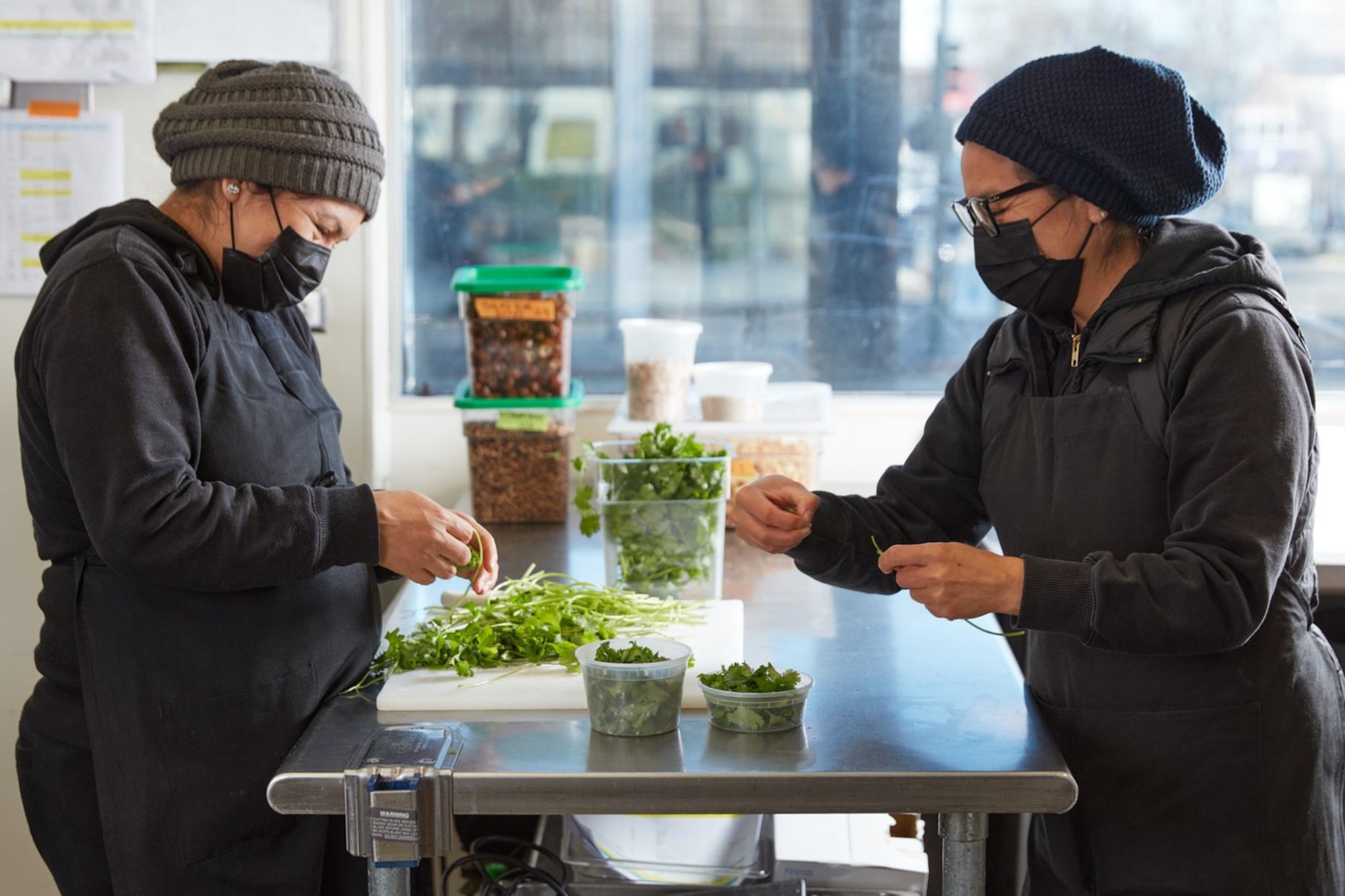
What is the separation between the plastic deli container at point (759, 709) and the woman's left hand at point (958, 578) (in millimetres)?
183

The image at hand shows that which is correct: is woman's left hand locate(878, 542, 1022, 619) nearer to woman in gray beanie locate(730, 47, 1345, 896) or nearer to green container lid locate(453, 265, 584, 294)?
woman in gray beanie locate(730, 47, 1345, 896)

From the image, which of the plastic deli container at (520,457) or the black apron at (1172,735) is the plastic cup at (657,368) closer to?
the plastic deli container at (520,457)

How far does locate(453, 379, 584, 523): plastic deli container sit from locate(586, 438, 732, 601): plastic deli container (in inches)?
23.4

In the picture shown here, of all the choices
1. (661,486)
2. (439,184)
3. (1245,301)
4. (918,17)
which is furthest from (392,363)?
(1245,301)

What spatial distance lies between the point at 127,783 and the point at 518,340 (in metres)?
1.27

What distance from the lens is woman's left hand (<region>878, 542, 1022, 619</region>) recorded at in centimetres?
158

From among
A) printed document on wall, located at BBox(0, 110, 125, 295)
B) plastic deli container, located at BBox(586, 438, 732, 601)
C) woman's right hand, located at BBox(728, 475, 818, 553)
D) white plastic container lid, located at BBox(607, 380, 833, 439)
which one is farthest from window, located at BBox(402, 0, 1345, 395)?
woman's right hand, located at BBox(728, 475, 818, 553)

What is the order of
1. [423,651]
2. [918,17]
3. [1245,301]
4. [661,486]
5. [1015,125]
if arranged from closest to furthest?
[1245,301]
[1015,125]
[423,651]
[661,486]
[918,17]

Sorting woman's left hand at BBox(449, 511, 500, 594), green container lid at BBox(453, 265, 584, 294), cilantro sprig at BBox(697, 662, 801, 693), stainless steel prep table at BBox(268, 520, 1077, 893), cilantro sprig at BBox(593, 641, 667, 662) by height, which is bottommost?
stainless steel prep table at BBox(268, 520, 1077, 893)

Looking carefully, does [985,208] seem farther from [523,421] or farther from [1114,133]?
[523,421]

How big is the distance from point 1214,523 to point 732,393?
1.41m

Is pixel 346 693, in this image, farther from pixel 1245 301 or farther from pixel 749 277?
pixel 749 277

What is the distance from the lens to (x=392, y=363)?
128 inches

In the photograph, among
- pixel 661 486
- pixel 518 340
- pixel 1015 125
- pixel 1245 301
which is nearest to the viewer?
pixel 1245 301
